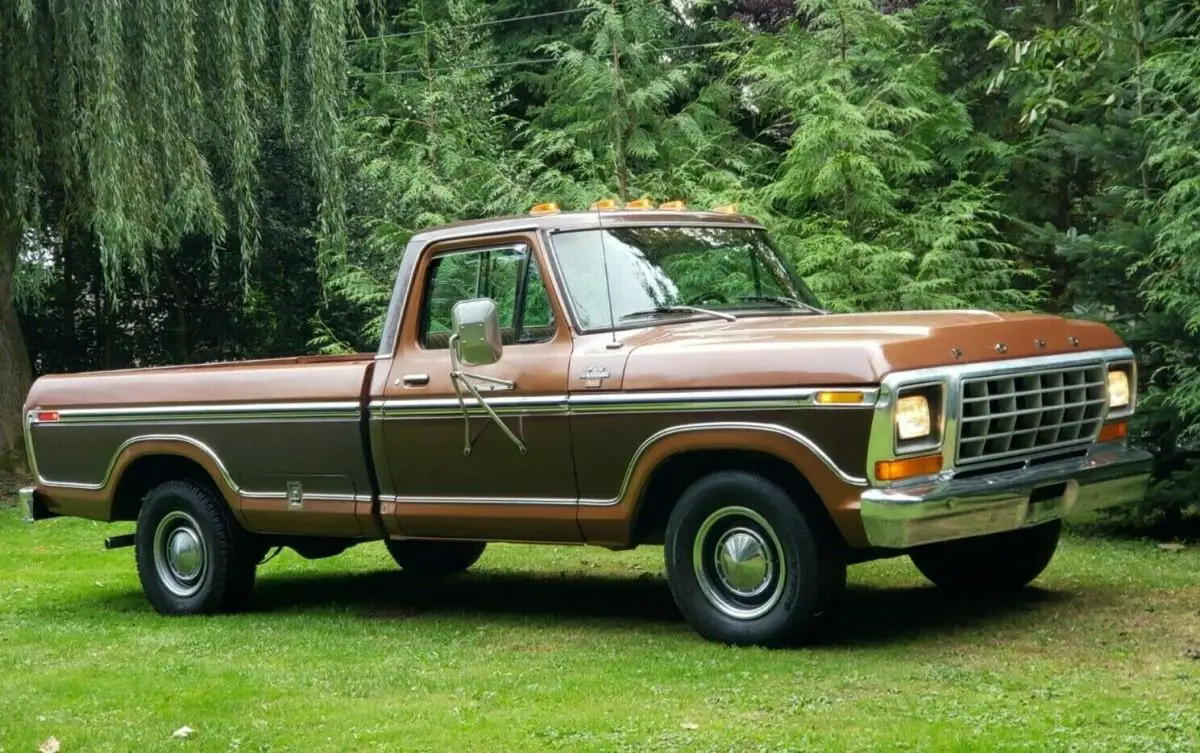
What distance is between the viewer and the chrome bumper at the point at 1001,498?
664cm

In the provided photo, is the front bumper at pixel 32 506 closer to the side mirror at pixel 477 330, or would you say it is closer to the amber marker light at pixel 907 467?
the side mirror at pixel 477 330

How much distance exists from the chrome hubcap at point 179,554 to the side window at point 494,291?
220 centimetres

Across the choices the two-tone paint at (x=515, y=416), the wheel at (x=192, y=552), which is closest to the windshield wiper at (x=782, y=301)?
the two-tone paint at (x=515, y=416)

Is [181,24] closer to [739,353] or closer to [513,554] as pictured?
[513,554]

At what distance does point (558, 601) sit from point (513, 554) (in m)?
2.45

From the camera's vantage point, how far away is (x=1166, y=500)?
1052cm

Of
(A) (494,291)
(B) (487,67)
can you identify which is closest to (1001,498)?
(A) (494,291)

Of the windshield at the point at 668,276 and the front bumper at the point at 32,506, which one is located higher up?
the windshield at the point at 668,276

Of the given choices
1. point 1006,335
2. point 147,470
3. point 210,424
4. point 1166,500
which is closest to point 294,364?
point 210,424

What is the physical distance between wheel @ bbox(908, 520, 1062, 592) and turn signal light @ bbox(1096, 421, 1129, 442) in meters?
0.54

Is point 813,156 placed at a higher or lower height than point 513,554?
higher

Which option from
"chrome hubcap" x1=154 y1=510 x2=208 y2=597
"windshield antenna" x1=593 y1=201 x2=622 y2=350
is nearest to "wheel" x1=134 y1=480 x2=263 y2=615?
"chrome hubcap" x1=154 y1=510 x2=208 y2=597

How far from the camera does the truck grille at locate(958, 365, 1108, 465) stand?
694 cm

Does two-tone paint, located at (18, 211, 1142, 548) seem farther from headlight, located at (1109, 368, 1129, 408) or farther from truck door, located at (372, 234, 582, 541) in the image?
headlight, located at (1109, 368, 1129, 408)
